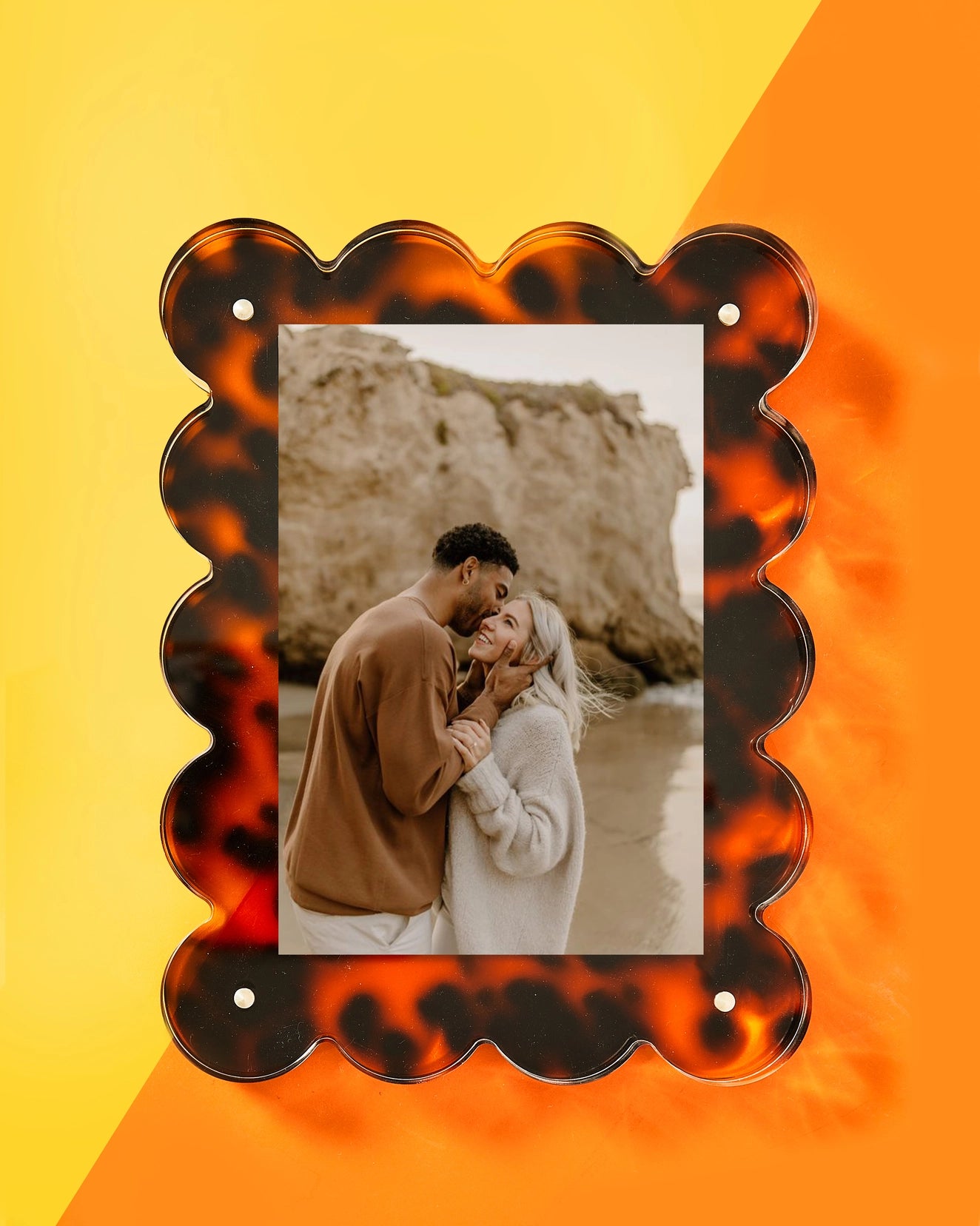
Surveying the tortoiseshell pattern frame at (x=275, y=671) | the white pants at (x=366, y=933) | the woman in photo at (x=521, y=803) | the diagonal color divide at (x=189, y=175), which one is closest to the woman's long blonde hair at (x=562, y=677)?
the woman in photo at (x=521, y=803)

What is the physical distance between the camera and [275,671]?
0.96m

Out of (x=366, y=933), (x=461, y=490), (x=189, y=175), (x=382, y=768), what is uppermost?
(x=189, y=175)

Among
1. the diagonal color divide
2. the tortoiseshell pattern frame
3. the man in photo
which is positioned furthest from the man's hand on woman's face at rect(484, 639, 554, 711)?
the diagonal color divide

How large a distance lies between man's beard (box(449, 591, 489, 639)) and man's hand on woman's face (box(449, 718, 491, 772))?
83mm

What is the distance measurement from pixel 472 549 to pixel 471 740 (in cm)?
18

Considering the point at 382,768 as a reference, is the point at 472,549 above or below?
above

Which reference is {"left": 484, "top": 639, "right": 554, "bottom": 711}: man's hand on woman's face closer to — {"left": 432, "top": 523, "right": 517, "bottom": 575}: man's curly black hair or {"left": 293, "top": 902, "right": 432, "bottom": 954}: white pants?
{"left": 432, "top": 523, "right": 517, "bottom": 575}: man's curly black hair

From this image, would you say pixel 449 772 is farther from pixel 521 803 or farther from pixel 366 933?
pixel 366 933

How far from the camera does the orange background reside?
0.98 m

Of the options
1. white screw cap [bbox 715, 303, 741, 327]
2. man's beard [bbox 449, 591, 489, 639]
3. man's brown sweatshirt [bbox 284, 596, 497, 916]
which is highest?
white screw cap [bbox 715, 303, 741, 327]

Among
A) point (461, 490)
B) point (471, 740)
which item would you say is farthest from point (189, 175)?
point (471, 740)

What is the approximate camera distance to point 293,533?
956mm

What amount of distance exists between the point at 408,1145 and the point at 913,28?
123cm

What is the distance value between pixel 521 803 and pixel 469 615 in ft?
0.60
